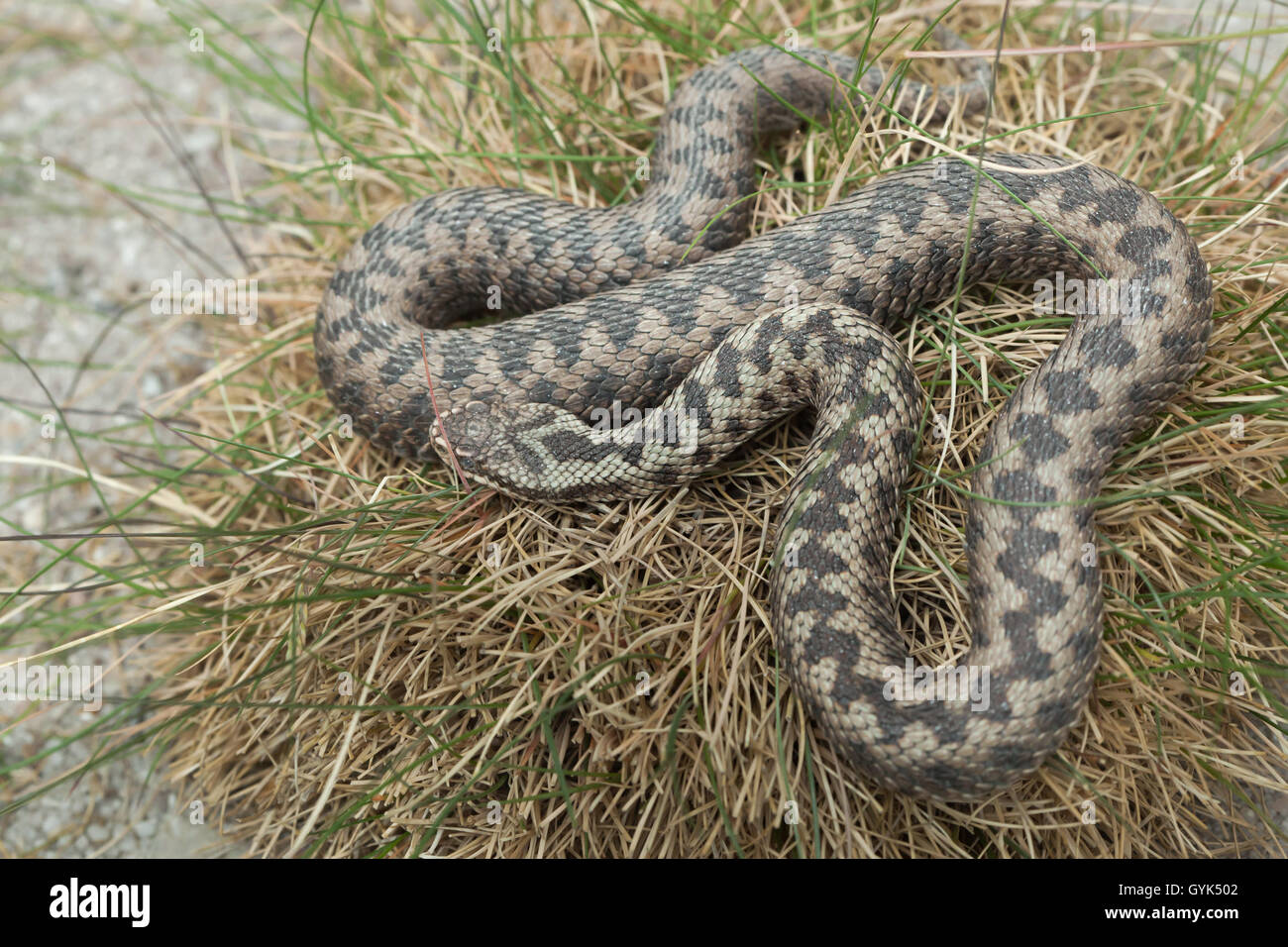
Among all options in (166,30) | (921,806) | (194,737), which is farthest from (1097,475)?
(166,30)

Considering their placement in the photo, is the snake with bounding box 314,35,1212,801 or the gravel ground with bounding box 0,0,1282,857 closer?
the snake with bounding box 314,35,1212,801

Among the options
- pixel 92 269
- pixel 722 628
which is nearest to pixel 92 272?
pixel 92 269

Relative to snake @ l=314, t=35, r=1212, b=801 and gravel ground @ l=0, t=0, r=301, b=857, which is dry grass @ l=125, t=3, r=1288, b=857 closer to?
snake @ l=314, t=35, r=1212, b=801

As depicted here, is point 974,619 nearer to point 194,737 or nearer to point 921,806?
point 921,806

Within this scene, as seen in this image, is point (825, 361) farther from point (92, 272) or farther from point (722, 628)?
point (92, 272)

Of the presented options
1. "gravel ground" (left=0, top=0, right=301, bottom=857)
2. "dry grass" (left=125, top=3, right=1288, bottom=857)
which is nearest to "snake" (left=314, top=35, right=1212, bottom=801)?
"dry grass" (left=125, top=3, right=1288, bottom=857)

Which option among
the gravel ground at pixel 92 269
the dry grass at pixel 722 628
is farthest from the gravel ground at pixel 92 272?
the dry grass at pixel 722 628
